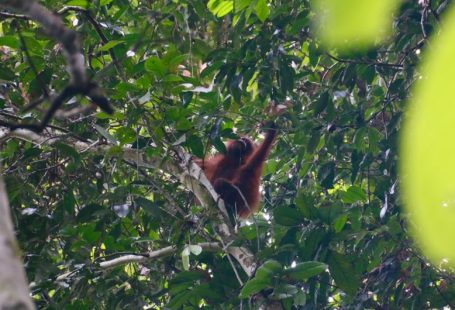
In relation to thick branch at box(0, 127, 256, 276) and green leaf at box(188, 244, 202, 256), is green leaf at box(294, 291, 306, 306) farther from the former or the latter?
green leaf at box(188, 244, 202, 256)

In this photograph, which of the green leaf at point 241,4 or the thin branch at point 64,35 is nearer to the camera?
the thin branch at point 64,35

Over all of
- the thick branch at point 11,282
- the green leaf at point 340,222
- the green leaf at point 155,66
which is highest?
the green leaf at point 155,66

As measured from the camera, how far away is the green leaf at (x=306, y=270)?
304 cm

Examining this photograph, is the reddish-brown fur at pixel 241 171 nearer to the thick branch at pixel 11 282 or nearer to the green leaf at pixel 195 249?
the green leaf at pixel 195 249

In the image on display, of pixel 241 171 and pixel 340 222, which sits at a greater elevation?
pixel 241 171

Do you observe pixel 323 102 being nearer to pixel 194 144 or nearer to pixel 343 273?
pixel 194 144

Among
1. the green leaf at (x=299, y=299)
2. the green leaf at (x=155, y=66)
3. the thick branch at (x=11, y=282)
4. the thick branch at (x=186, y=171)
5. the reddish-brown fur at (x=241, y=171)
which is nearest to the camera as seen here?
the thick branch at (x=11, y=282)

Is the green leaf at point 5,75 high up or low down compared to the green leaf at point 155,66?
up

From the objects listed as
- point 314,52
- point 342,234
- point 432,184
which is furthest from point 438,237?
point 314,52

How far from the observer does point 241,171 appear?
19.8 ft

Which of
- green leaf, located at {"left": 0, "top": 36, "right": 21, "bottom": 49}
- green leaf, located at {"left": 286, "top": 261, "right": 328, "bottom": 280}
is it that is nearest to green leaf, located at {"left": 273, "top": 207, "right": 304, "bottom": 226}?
green leaf, located at {"left": 286, "top": 261, "right": 328, "bottom": 280}

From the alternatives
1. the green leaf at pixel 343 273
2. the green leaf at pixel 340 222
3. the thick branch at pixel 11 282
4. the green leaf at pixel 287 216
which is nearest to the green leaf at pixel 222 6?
the green leaf at pixel 287 216

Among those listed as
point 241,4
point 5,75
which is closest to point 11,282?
→ point 241,4

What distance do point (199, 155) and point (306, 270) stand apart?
1.05 metres
